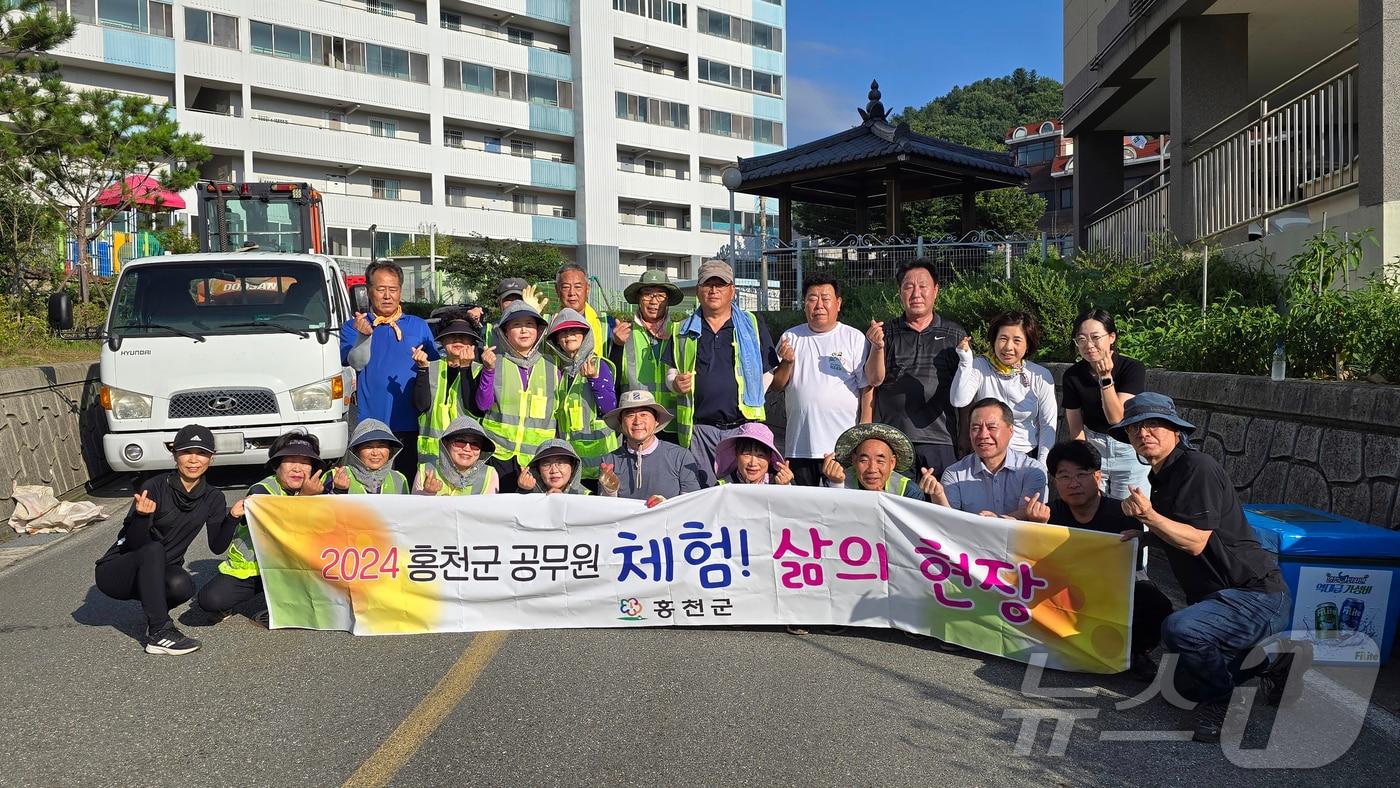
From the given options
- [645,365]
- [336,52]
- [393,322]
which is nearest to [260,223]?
[393,322]

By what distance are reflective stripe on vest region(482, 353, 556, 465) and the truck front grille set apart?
4317mm

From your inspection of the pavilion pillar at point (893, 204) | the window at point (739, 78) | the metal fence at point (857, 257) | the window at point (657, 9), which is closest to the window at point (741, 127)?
the window at point (739, 78)

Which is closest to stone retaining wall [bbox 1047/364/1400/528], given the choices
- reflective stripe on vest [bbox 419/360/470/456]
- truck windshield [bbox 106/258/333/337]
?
reflective stripe on vest [bbox 419/360/470/456]

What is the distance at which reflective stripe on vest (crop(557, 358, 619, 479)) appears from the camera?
6965 millimetres

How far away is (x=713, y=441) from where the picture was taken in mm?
6938

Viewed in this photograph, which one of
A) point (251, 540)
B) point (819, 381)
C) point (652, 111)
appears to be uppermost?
point (652, 111)

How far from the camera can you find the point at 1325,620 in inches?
205

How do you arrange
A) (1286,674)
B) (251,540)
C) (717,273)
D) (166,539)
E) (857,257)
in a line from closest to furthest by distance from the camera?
(1286,674), (166,539), (251,540), (717,273), (857,257)

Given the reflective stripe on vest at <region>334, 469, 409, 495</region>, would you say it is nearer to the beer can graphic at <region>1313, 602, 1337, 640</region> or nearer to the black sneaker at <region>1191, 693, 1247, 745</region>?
the black sneaker at <region>1191, 693, 1247, 745</region>

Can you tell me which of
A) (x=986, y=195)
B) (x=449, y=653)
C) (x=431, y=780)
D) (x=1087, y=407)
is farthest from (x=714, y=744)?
(x=986, y=195)

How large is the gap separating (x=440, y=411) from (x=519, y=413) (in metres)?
0.53

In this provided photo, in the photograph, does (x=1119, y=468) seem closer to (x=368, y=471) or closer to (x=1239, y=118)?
(x=368, y=471)

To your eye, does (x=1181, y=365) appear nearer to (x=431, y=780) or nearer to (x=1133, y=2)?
(x=431, y=780)

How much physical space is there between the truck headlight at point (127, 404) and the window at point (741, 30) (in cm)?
5345
